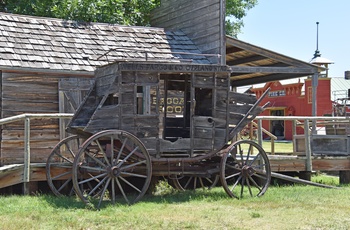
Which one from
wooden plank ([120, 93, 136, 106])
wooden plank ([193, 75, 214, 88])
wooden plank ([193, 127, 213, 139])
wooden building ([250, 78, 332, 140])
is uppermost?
wooden building ([250, 78, 332, 140])

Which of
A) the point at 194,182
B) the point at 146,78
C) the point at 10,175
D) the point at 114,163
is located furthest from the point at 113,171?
the point at 194,182

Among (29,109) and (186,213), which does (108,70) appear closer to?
(186,213)

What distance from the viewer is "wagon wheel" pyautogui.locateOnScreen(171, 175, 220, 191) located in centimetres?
1037

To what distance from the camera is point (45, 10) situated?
18688 mm

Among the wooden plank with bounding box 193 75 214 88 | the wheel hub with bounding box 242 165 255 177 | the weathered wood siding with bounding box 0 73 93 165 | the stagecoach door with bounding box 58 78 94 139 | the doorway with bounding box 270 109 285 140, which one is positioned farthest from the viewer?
the doorway with bounding box 270 109 285 140

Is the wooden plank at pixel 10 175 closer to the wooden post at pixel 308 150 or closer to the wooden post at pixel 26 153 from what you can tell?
the wooden post at pixel 26 153

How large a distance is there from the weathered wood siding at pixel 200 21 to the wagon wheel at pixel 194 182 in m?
4.42

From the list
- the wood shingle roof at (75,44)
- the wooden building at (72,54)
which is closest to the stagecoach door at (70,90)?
the wooden building at (72,54)

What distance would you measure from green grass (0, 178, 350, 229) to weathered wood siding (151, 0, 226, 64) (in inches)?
253

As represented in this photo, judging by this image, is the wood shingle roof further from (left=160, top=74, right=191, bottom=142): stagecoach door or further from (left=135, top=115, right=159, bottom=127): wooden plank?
(left=135, top=115, right=159, bottom=127): wooden plank

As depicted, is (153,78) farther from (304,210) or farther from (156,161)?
(304,210)

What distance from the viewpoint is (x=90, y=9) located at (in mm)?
18156

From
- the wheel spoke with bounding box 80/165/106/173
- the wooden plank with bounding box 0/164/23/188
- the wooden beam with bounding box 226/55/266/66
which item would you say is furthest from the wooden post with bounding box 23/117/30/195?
the wooden beam with bounding box 226/55/266/66

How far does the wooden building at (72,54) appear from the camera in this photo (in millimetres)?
12023
